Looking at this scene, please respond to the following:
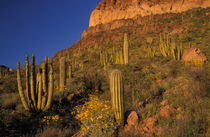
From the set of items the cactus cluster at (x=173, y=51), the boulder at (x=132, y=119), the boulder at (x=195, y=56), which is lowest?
the boulder at (x=132, y=119)

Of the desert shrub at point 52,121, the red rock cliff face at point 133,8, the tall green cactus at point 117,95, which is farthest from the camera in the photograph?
the red rock cliff face at point 133,8

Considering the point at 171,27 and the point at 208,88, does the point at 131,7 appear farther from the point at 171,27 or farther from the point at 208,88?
the point at 208,88

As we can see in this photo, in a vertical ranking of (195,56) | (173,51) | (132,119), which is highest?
(173,51)

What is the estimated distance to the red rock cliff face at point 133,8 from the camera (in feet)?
152

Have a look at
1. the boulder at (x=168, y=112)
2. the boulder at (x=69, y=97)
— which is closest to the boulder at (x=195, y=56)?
the boulder at (x=168, y=112)

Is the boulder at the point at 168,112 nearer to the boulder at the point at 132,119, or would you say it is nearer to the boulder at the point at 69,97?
the boulder at the point at 132,119

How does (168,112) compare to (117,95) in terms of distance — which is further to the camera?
(117,95)

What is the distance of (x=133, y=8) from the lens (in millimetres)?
56969

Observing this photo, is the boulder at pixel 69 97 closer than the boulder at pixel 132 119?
No

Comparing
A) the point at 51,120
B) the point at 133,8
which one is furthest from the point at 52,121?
the point at 133,8

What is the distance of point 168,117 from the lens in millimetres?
4082

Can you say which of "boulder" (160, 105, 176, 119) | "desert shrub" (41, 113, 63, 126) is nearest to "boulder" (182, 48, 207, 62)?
"boulder" (160, 105, 176, 119)

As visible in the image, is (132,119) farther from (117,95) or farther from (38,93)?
(38,93)

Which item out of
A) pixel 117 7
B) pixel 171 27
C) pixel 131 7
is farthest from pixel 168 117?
pixel 117 7
